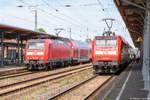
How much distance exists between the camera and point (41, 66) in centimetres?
2297

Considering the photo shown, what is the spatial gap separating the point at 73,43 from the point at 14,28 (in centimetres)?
1114

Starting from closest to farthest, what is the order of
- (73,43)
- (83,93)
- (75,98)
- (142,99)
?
(142,99) → (75,98) → (83,93) → (73,43)

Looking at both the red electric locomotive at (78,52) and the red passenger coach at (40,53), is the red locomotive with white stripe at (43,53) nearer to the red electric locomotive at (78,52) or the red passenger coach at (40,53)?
the red passenger coach at (40,53)

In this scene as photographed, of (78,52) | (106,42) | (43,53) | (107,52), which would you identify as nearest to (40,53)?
(43,53)

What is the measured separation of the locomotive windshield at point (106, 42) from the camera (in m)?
18.8

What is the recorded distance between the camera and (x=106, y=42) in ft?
62.2

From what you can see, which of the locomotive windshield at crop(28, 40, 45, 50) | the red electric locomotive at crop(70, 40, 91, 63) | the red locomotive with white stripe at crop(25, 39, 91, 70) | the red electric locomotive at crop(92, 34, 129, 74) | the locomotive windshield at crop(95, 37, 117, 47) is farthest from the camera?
the red electric locomotive at crop(70, 40, 91, 63)

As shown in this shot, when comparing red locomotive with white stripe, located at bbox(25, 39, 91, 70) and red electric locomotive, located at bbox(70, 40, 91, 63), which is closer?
red locomotive with white stripe, located at bbox(25, 39, 91, 70)


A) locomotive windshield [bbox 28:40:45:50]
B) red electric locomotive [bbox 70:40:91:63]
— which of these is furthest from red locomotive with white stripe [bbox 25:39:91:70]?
red electric locomotive [bbox 70:40:91:63]

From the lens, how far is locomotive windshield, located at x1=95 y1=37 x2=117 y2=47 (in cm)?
1877

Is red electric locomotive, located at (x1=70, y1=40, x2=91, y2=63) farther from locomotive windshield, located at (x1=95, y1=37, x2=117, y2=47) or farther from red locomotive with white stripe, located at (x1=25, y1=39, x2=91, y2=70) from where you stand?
locomotive windshield, located at (x1=95, y1=37, x2=117, y2=47)

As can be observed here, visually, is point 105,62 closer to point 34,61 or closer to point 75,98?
point 34,61

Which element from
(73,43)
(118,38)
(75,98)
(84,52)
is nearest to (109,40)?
(118,38)

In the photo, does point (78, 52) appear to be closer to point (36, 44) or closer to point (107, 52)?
point (36, 44)
